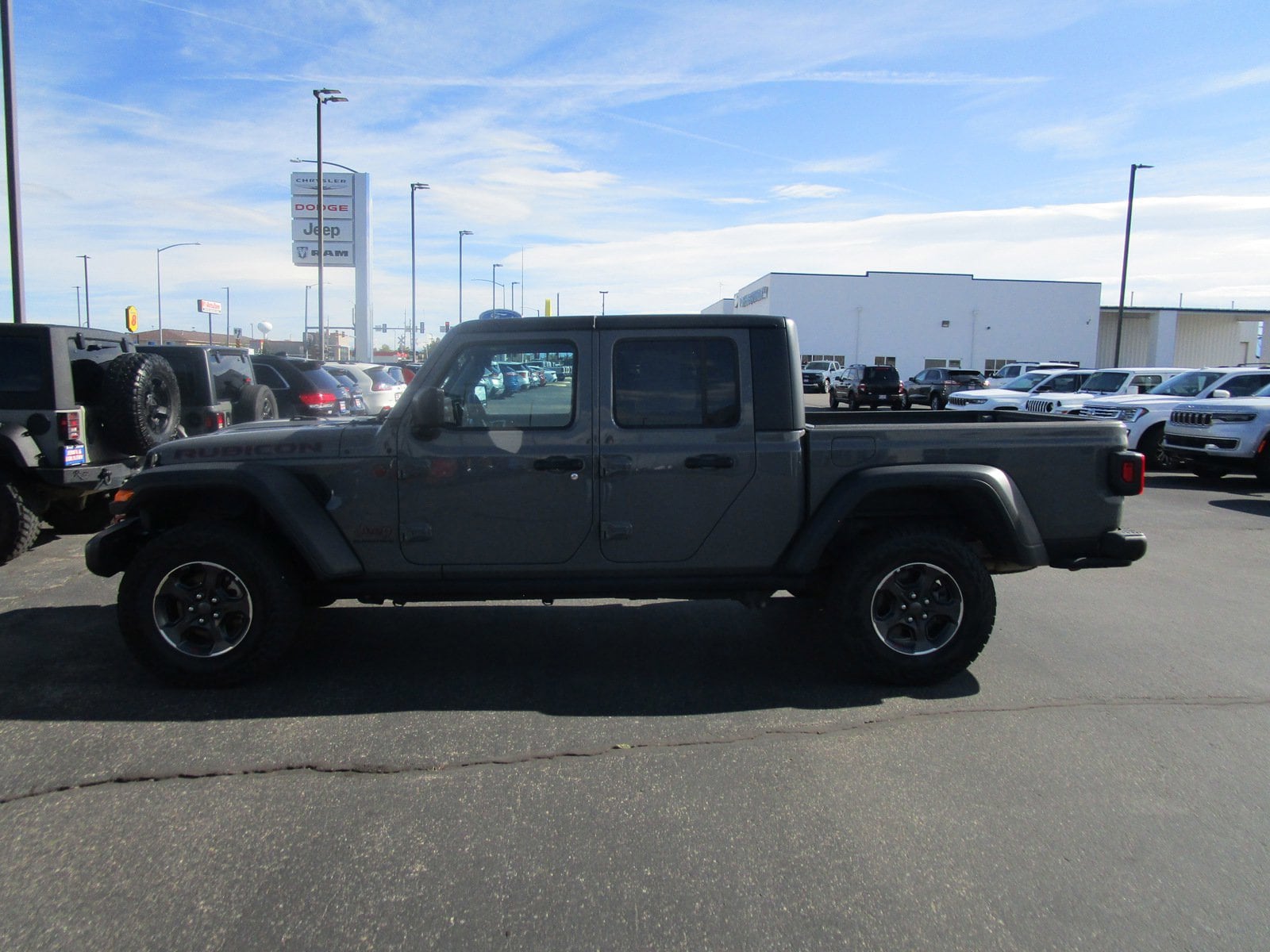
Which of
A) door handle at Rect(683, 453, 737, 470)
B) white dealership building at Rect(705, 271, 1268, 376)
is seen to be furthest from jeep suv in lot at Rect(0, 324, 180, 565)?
white dealership building at Rect(705, 271, 1268, 376)

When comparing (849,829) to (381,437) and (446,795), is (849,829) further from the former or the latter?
(381,437)

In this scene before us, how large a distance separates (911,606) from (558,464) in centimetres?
202

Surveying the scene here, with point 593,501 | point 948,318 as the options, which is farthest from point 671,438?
point 948,318

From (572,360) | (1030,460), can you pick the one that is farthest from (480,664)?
(1030,460)

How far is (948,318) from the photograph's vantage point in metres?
63.7

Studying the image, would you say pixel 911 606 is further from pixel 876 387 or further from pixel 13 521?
pixel 876 387

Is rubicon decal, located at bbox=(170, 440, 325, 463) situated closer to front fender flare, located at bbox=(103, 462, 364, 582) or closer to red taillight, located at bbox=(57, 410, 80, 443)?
front fender flare, located at bbox=(103, 462, 364, 582)

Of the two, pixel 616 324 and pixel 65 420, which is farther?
pixel 65 420

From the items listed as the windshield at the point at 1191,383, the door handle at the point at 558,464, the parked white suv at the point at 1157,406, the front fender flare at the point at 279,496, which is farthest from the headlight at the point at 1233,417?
the front fender flare at the point at 279,496

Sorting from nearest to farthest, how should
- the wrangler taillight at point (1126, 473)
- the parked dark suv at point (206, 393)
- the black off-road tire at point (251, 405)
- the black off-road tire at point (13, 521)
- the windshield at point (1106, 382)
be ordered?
1. the wrangler taillight at point (1126, 473)
2. the black off-road tire at point (13, 521)
3. the parked dark suv at point (206, 393)
4. the black off-road tire at point (251, 405)
5. the windshield at point (1106, 382)

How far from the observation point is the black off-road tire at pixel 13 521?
7660 millimetres

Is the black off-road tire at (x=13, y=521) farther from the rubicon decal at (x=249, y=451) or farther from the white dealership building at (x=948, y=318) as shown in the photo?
the white dealership building at (x=948, y=318)

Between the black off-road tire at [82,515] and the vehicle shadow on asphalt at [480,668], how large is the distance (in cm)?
240

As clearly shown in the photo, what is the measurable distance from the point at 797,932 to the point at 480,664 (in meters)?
2.85
